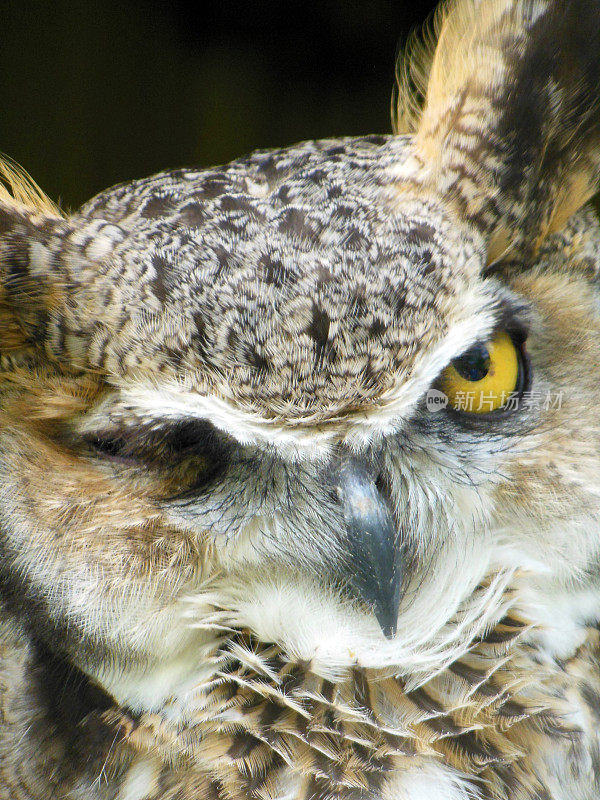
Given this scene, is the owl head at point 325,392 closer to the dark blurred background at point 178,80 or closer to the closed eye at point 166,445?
the closed eye at point 166,445

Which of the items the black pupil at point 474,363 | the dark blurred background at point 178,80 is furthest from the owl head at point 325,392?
the dark blurred background at point 178,80

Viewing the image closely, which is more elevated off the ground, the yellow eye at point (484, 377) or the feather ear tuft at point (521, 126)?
the feather ear tuft at point (521, 126)

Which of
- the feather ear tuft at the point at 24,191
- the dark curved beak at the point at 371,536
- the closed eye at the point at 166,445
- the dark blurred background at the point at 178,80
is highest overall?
the dark blurred background at the point at 178,80

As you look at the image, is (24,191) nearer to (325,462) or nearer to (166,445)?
(166,445)

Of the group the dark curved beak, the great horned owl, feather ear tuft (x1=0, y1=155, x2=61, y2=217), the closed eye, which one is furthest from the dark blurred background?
the dark curved beak

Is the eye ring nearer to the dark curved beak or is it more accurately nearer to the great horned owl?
the great horned owl

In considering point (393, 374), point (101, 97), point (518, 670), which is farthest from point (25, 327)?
point (101, 97)
